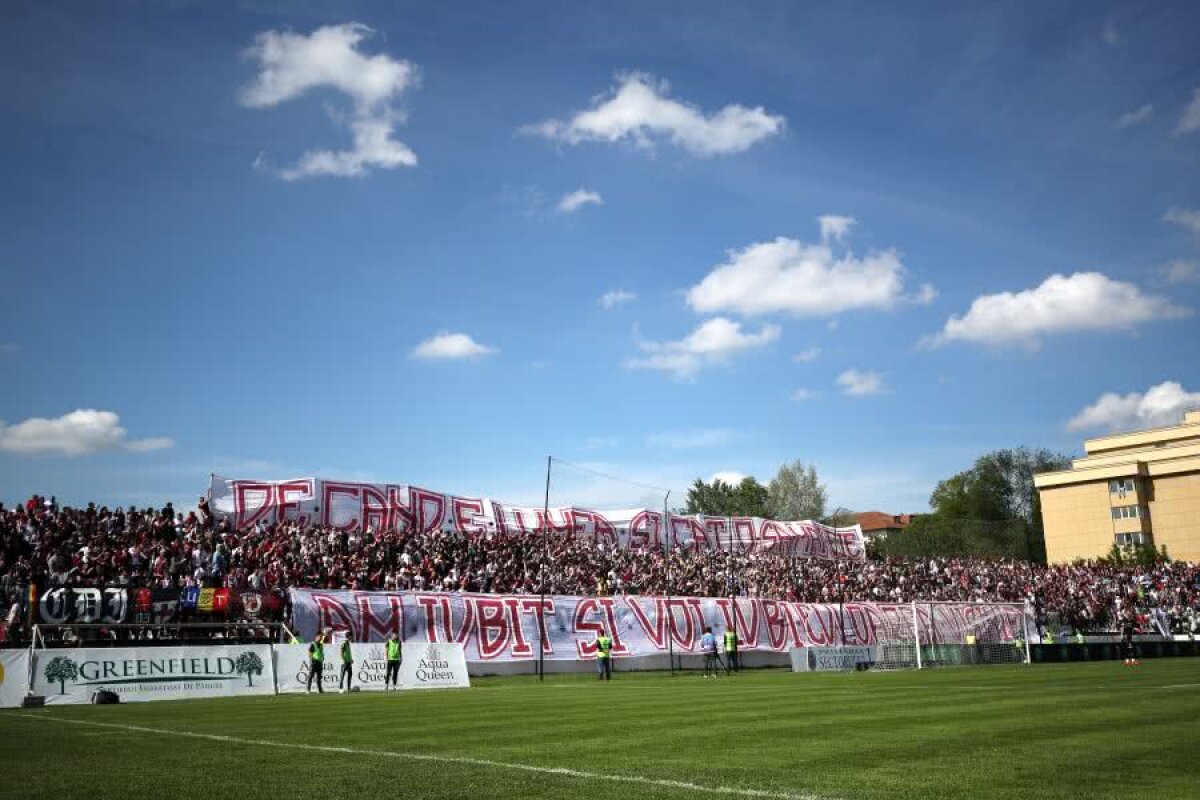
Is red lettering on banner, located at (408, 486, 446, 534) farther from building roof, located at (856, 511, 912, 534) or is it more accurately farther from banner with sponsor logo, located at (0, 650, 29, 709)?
building roof, located at (856, 511, 912, 534)

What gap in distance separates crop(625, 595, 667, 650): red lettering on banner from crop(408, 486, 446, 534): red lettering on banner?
34.1 feet

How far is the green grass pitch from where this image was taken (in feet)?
30.2

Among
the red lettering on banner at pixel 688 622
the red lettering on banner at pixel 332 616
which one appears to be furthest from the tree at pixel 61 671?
the red lettering on banner at pixel 688 622

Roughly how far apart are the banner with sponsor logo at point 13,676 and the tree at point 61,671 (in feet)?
1.94

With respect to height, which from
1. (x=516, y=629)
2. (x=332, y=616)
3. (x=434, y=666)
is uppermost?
(x=332, y=616)

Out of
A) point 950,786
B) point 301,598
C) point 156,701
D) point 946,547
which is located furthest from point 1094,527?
point 950,786

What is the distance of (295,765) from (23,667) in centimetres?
1848

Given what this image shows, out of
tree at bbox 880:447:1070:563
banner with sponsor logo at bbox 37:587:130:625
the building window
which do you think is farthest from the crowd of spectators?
tree at bbox 880:447:1070:563

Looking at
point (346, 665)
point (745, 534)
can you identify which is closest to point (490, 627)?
point (346, 665)

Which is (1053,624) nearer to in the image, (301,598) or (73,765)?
(301,598)

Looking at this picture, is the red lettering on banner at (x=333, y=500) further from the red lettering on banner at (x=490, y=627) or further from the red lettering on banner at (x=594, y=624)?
the red lettering on banner at (x=594, y=624)

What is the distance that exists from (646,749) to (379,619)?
26379mm

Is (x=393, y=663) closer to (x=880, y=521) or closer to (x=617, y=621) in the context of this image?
(x=617, y=621)

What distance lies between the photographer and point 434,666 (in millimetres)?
34000
